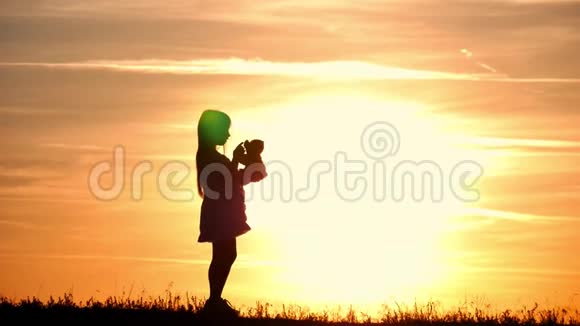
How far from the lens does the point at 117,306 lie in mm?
15945

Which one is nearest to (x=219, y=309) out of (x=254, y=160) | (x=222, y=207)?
(x=222, y=207)

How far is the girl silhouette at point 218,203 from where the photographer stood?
47.4 ft

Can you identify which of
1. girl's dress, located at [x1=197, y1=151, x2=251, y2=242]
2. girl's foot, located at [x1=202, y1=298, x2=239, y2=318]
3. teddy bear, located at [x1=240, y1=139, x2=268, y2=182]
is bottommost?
girl's foot, located at [x1=202, y1=298, x2=239, y2=318]

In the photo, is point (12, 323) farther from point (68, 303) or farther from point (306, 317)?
point (306, 317)

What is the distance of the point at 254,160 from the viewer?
14.8 m

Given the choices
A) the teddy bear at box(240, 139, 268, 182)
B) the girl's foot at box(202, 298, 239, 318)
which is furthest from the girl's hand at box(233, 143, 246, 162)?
the girl's foot at box(202, 298, 239, 318)

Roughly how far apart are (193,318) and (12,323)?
87.1 inches

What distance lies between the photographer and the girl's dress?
47.4 feet

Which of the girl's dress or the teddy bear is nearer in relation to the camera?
the girl's dress

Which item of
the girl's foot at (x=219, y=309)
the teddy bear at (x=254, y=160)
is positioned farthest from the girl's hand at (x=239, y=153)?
the girl's foot at (x=219, y=309)

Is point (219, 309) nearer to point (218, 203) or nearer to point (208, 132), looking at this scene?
point (218, 203)

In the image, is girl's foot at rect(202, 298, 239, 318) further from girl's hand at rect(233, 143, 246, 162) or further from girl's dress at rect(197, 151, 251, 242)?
girl's hand at rect(233, 143, 246, 162)

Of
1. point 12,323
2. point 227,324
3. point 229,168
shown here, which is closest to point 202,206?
point 229,168

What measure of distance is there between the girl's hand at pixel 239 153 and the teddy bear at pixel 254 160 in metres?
0.03
